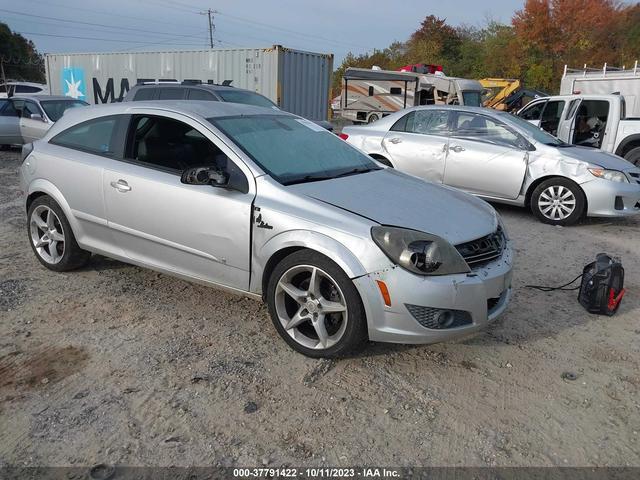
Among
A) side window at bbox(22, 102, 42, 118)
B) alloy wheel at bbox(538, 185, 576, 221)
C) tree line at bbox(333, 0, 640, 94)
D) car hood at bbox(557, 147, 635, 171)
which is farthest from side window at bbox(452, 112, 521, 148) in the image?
tree line at bbox(333, 0, 640, 94)

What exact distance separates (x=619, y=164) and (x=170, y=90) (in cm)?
791

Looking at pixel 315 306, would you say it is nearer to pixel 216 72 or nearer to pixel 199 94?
pixel 199 94

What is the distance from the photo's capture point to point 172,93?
34.0 feet

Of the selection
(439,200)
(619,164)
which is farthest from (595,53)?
(439,200)

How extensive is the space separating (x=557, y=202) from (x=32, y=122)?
→ 1120 cm

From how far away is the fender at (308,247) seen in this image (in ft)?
9.86

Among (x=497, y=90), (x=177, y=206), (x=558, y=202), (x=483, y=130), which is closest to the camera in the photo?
(x=177, y=206)

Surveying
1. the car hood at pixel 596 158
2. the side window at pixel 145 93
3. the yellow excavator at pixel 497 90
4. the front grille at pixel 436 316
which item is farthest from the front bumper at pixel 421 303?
the yellow excavator at pixel 497 90

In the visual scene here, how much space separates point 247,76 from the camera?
14117 mm

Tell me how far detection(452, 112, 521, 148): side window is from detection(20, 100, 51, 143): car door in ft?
29.7

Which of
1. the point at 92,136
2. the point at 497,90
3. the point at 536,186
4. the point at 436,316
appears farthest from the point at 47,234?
the point at 497,90

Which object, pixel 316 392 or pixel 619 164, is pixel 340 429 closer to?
pixel 316 392

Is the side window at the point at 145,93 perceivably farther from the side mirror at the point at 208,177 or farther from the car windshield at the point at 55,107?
the side mirror at the point at 208,177

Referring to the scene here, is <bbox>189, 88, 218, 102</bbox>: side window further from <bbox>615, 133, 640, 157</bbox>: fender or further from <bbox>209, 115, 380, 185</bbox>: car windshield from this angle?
<bbox>615, 133, 640, 157</bbox>: fender
